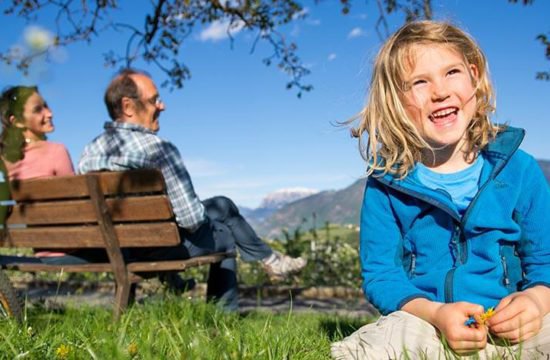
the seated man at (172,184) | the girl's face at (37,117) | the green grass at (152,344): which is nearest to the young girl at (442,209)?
the green grass at (152,344)

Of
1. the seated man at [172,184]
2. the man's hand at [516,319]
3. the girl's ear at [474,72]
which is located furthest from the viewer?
the seated man at [172,184]

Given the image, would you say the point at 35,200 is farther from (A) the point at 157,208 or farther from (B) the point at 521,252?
(B) the point at 521,252

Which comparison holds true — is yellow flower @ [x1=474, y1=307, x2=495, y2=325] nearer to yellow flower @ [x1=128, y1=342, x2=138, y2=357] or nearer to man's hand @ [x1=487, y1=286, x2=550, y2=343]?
man's hand @ [x1=487, y1=286, x2=550, y2=343]

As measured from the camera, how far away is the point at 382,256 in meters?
2.36

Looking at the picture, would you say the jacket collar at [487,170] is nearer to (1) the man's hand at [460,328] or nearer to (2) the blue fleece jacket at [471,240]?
(2) the blue fleece jacket at [471,240]

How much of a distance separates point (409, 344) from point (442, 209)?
50cm

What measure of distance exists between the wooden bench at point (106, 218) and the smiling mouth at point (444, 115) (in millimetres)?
1902

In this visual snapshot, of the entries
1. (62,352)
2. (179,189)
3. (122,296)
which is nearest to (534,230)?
(62,352)

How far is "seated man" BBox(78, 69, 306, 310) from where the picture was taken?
A: 4125 millimetres

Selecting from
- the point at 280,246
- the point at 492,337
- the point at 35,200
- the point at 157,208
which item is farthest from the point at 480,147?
the point at 280,246

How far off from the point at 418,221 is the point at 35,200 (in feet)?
9.62

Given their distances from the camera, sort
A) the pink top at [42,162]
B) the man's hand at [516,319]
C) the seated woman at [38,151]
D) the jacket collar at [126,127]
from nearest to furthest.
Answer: the man's hand at [516,319] → the jacket collar at [126,127] → the seated woman at [38,151] → the pink top at [42,162]

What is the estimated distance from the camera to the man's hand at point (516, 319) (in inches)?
78.7

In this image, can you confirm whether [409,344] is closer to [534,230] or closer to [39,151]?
[534,230]
